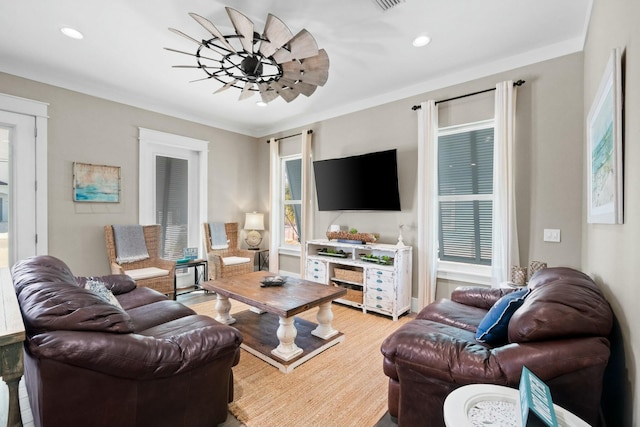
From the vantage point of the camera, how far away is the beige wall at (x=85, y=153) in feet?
11.8

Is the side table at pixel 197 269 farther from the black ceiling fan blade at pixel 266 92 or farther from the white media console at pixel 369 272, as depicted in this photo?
the black ceiling fan blade at pixel 266 92

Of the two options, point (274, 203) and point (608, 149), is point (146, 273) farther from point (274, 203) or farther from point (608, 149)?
point (608, 149)

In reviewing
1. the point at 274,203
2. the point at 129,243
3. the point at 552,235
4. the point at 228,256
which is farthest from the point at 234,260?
the point at 552,235

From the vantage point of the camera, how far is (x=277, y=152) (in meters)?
5.42

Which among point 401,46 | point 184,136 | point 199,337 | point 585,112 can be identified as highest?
point 401,46

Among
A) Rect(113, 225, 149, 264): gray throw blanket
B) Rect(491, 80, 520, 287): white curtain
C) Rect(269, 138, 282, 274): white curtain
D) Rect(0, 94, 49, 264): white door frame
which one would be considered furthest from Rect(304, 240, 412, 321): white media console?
Rect(0, 94, 49, 264): white door frame

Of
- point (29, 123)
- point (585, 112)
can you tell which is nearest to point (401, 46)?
point (585, 112)

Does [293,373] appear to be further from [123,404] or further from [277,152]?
[277,152]

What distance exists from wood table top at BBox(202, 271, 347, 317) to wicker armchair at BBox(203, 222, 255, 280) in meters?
1.23

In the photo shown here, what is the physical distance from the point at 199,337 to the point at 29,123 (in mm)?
3754

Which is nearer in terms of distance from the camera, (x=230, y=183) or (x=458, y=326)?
(x=458, y=326)

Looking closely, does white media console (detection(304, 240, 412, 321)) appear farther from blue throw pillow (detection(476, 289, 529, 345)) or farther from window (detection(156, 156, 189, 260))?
window (detection(156, 156, 189, 260))

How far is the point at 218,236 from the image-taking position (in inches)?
197

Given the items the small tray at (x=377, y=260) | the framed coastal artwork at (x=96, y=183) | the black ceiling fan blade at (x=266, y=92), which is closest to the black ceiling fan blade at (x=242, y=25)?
the black ceiling fan blade at (x=266, y=92)
